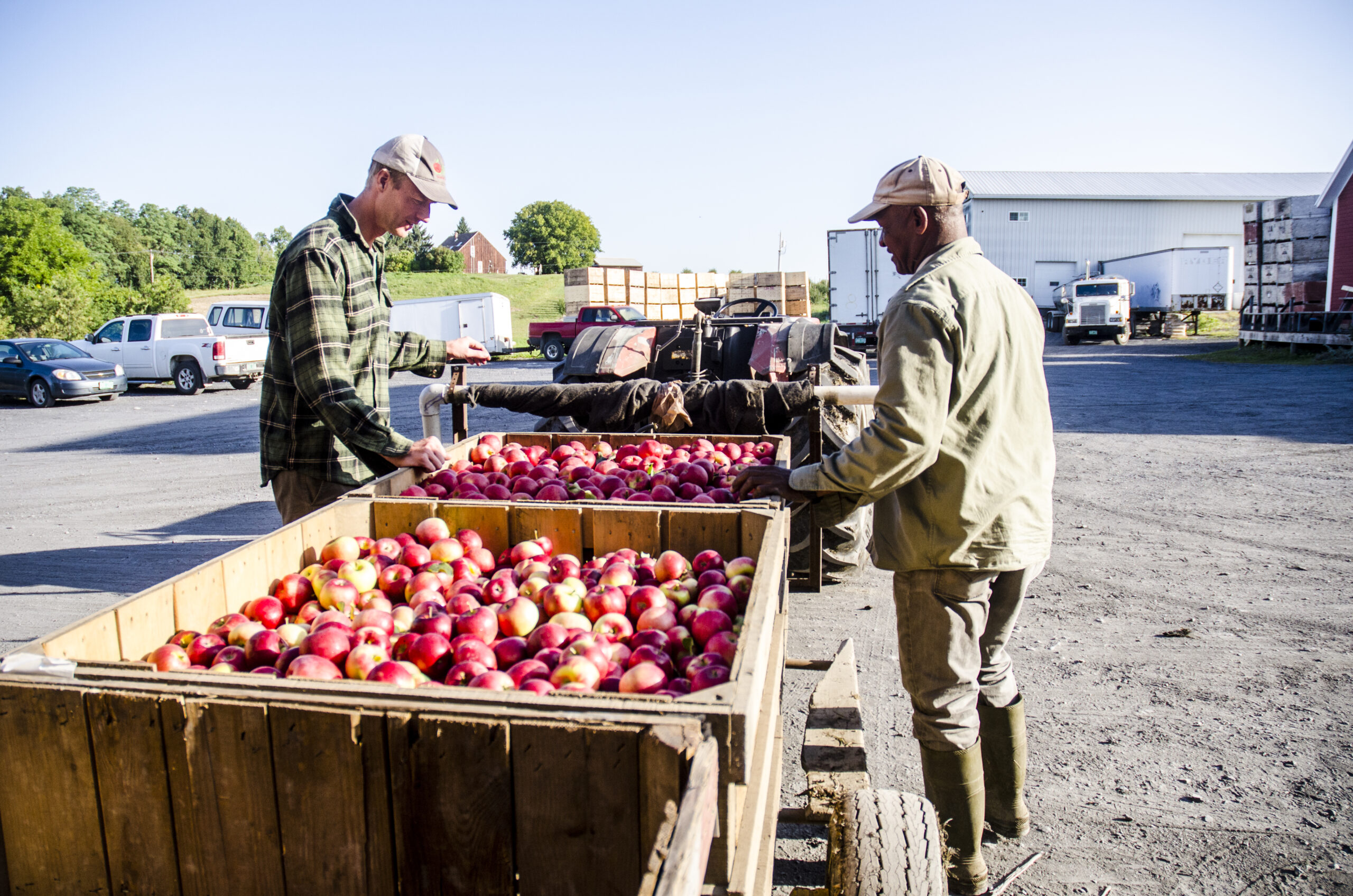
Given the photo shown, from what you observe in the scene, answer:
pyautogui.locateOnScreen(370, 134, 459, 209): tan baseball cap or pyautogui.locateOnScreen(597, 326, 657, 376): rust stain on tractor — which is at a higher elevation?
pyautogui.locateOnScreen(370, 134, 459, 209): tan baseball cap

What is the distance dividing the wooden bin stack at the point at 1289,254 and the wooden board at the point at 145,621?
27624mm

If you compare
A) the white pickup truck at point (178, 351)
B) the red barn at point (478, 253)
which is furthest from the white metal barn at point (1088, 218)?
the red barn at point (478, 253)

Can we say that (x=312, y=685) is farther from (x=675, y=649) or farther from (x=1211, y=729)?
(x=1211, y=729)

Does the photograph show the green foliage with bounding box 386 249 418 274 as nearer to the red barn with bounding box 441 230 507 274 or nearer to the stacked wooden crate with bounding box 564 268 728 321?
the red barn with bounding box 441 230 507 274

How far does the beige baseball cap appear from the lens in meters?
2.75

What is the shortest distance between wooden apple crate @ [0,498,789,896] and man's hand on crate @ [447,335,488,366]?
8.94ft

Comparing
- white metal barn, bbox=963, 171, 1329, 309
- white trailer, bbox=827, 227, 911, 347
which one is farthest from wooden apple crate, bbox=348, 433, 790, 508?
white metal barn, bbox=963, 171, 1329, 309

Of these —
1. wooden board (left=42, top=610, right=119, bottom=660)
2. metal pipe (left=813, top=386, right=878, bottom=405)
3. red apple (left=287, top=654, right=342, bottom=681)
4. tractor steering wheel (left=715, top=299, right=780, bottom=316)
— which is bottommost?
red apple (left=287, top=654, right=342, bottom=681)

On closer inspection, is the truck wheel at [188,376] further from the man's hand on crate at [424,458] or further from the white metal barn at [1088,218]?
the white metal barn at [1088,218]

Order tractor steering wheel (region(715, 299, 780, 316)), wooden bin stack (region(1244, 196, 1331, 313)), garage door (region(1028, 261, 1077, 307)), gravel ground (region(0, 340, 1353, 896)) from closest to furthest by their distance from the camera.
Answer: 1. gravel ground (region(0, 340, 1353, 896))
2. tractor steering wheel (region(715, 299, 780, 316))
3. wooden bin stack (region(1244, 196, 1331, 313))
4. garage door (region(1028, 261, 1077, 307))

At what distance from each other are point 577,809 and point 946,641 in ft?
5.46

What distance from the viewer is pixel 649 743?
1411 mm

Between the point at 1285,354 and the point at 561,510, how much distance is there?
25.5 meters

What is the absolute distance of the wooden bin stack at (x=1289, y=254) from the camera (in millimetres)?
23125
